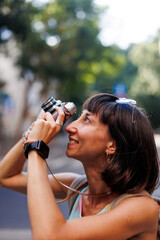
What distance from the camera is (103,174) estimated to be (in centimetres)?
145

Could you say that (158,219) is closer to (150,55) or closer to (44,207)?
(44,207)

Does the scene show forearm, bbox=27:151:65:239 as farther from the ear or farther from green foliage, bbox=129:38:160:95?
green foliage, bbox=129:38:160:95

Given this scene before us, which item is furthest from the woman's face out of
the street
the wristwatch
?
the street

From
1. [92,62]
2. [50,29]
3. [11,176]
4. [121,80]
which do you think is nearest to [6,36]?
[50,29]

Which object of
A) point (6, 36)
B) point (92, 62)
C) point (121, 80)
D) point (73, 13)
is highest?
point (73, 13)

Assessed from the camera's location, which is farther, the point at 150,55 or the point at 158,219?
the point at 150,55

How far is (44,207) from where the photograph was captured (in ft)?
3.81

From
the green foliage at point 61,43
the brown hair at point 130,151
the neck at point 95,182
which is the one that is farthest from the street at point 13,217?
the green foliage at point 61,43

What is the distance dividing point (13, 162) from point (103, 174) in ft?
1.66

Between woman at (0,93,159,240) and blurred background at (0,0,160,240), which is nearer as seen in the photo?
woman at (0,93,159,240)

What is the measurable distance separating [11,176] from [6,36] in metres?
10.6

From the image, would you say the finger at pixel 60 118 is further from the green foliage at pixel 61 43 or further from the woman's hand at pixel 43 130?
the green foliage at pixel 61 43

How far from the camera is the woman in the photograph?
1181 mm

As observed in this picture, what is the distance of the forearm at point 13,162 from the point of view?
5.35ft
